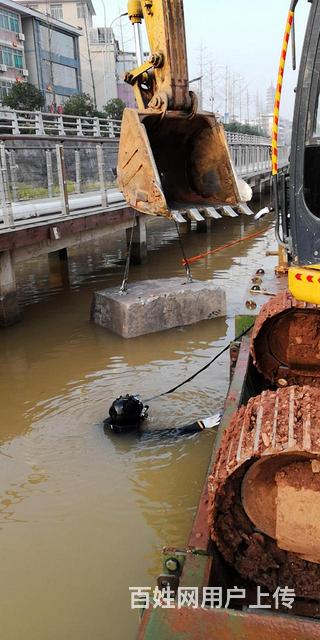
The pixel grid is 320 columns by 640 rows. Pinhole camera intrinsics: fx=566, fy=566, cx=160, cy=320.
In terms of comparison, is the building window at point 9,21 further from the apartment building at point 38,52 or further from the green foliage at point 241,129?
the green foliage at point 241,129

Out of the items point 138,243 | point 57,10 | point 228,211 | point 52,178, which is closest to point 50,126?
point 138,243

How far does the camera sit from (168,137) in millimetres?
6035

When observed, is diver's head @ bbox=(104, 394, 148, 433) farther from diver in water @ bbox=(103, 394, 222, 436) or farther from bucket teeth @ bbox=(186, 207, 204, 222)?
bucket teeth @ bbox=(186, 207, 204, 222)

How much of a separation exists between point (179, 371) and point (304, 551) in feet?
16.3

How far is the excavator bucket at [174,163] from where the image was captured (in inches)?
191

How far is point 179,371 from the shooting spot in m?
7.41

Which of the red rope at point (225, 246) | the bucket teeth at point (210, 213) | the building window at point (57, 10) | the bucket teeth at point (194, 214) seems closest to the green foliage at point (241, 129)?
the building window at point (57, 10)

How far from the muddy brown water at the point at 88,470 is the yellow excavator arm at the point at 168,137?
229 centimetres

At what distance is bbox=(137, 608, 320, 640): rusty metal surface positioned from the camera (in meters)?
2.03

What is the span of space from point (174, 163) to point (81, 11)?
55.2 metres

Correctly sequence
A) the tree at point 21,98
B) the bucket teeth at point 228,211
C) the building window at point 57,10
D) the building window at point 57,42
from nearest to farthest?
the bucket teeth at point 228,211
the tree at point 21,98
the building window at point 57,42
the building window at point 57,10

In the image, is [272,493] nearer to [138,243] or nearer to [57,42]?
[138,243]

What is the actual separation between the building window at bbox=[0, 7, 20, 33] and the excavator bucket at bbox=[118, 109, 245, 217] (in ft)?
131

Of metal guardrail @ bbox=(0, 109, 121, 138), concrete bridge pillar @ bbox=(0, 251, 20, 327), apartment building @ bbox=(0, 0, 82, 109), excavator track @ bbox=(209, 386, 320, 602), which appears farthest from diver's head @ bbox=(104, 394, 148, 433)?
apartment building @ bbox=(0, 0, 82, 109)
